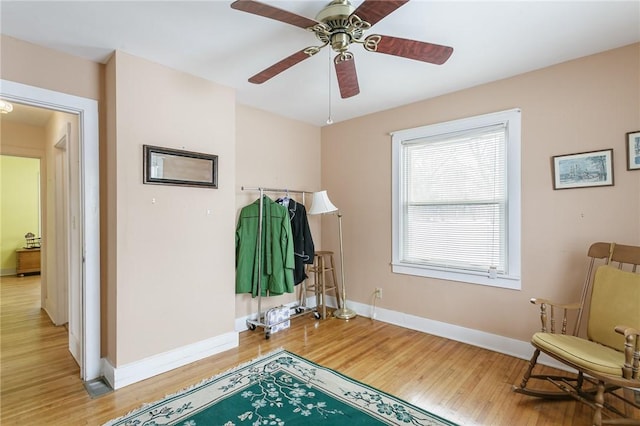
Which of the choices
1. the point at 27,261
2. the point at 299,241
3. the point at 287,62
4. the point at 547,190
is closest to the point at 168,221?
the point at 299,241

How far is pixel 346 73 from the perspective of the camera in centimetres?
198

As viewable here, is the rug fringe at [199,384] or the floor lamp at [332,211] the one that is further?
the floor lamp at [332,211]

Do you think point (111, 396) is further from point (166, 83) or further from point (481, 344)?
point (481, 344)

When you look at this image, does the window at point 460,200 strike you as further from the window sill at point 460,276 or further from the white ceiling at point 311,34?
the white ceiling at point 311,34

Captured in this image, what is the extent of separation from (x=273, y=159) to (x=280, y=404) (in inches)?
103

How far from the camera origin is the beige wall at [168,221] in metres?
2.32

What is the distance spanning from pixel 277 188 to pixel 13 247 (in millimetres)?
6518

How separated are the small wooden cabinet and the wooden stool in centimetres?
620

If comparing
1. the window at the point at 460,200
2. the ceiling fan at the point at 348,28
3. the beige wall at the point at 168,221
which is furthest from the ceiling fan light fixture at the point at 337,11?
the window at the point at 460,200

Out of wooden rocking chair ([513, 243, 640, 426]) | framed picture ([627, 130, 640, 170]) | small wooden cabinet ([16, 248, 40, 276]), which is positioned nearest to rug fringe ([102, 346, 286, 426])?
wooden rocking chair ([513, 243, 640, 426])

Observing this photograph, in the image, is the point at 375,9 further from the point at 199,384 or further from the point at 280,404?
the point at 199,384

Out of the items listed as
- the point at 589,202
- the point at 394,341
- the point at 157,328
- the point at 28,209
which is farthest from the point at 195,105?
the point at 28,209

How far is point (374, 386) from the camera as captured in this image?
7.39ft

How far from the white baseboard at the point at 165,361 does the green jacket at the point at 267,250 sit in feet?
1.73
